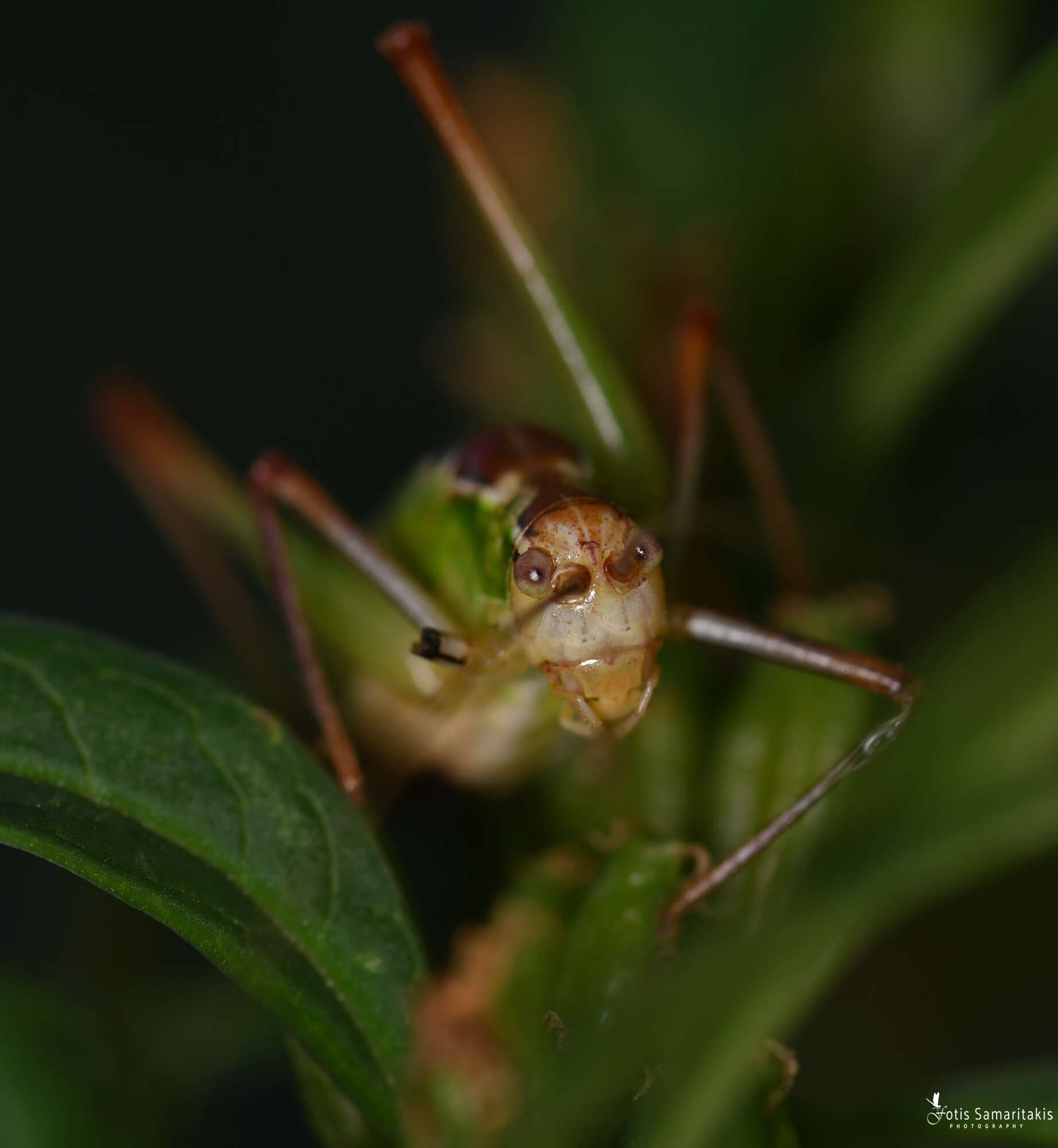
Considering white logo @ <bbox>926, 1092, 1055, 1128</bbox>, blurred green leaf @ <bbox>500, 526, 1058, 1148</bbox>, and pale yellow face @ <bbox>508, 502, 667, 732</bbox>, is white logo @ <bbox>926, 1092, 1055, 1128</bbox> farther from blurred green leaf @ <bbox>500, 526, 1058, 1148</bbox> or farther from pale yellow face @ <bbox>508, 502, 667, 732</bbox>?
pale yellow face @ <bbox>508, 502, 667, 732</bbox>

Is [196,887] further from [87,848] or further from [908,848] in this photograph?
[908,848]

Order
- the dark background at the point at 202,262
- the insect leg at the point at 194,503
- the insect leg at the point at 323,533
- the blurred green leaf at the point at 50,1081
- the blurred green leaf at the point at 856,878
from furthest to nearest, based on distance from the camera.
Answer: the dark background at the point at 202,262 → the insect leg at the point at 194,503 → the insect leg at the point at 323,533 → the blurred green leaf at the point at 50,1081 → the blurred green leaf at the point at 856,878

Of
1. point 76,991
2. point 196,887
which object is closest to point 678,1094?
point 196,887

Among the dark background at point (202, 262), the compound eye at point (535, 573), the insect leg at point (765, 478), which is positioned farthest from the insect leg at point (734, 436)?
the dark background at point (202, 262)

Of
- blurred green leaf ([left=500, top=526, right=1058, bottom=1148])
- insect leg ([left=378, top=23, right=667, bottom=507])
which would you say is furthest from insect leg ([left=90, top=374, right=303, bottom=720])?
blurred green leaf ([left=500, top=526, right=1058, bottom=1148])

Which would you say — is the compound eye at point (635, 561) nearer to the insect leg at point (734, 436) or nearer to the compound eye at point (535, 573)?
the compound eye at point (535, 573)
